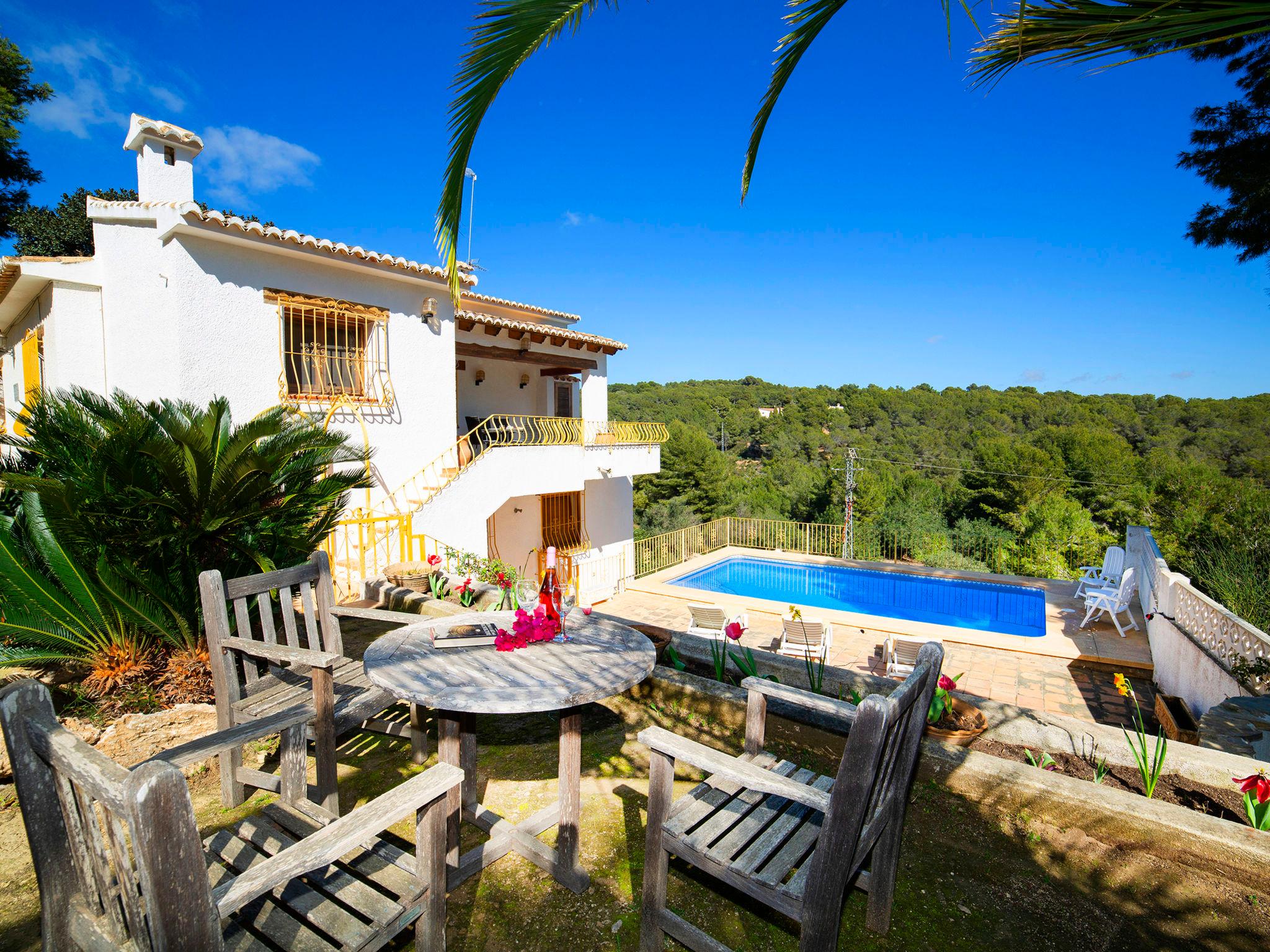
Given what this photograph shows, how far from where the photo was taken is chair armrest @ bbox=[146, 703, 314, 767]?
1.74 metres

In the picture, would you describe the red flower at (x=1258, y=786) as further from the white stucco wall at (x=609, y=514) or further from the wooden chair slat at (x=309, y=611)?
the white stucco wall at (x=609, y=514)

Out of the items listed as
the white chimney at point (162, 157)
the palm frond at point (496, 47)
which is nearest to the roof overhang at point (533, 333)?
the white chimney at point (162, 157)

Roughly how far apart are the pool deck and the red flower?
7.04 meters

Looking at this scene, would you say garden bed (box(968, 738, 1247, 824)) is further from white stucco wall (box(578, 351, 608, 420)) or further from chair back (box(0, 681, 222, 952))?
white stucco wall (box(578, 351, 608, 420))

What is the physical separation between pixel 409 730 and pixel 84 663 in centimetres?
182

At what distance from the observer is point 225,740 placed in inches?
71.7

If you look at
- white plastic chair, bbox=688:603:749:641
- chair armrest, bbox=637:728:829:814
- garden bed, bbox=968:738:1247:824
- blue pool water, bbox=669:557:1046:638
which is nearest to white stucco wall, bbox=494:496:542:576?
blue pool water, bbox=669:557:1046:638

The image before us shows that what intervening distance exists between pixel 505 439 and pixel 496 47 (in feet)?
33.1

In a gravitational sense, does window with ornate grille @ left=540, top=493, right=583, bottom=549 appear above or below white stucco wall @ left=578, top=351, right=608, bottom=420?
below

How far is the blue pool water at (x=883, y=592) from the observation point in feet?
41.9

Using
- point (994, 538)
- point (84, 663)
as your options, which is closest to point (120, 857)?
point (84, 663)

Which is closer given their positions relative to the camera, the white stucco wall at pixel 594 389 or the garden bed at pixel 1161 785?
the garden bed at pixel 1161 785

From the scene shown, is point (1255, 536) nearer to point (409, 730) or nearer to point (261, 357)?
point (409, 730)

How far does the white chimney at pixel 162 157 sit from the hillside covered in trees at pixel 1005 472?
13077mm
